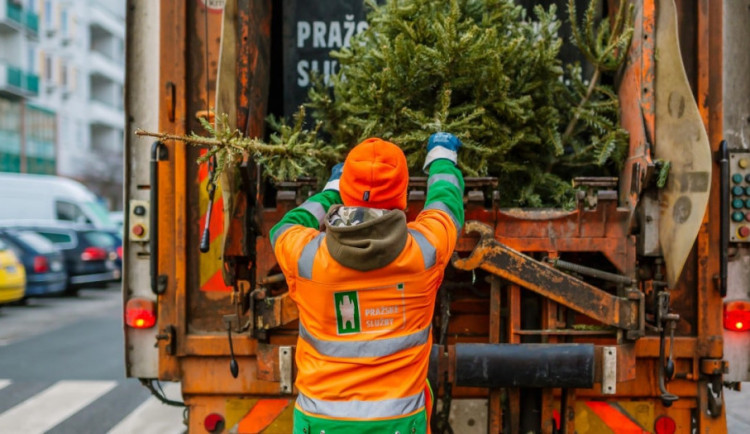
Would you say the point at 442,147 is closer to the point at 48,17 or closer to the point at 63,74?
the point at 48,17

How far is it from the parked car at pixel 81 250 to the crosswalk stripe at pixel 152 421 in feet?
30.8

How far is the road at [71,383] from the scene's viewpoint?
6.24 m

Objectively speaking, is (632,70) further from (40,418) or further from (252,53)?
(40,418)

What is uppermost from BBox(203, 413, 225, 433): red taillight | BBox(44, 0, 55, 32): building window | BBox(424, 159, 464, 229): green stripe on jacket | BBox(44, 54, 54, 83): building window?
BBox(44, 0, 55, 32): building window

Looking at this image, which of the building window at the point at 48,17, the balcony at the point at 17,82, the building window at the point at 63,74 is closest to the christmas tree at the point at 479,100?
the balcony at the point at 17,82

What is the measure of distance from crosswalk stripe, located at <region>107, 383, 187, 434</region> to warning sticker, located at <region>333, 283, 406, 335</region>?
3.87 meters

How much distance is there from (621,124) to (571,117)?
0.86 feet

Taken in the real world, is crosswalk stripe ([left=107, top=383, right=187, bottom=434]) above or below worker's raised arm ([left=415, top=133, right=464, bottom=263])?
below

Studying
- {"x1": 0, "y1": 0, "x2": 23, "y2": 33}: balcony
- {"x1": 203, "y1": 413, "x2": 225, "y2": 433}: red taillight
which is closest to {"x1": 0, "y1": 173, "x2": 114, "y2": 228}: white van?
{"x1": 203, "y1": 413, "x2": 225, "y2": 433}: red taillight

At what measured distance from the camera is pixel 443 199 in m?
2.59

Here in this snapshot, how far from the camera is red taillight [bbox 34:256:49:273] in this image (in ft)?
44.9

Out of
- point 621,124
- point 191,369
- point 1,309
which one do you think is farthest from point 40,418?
point 1,309

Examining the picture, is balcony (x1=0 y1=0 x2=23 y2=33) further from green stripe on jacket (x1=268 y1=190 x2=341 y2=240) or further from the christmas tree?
green stripe on jacket (x1=268 y1=190 x2=341 y2=240)

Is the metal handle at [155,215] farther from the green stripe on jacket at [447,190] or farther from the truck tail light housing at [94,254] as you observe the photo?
the truck tail light housing at [94,254]
